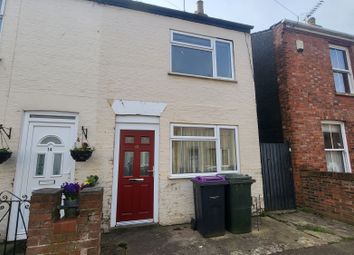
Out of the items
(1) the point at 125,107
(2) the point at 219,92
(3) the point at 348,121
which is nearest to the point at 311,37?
(3) the point at 348,121

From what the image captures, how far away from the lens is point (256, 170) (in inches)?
251

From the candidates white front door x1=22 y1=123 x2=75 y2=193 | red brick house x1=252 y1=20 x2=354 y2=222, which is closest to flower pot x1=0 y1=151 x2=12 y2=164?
white front door x1=22 y1=123 x2=75 y2=193

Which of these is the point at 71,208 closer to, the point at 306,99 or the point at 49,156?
the point at 49,156

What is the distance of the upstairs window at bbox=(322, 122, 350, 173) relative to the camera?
7.29 metres

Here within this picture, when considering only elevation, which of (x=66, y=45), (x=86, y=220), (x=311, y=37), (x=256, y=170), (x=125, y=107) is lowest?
(x=86, y=220)

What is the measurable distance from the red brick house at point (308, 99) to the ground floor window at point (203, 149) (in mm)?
2198

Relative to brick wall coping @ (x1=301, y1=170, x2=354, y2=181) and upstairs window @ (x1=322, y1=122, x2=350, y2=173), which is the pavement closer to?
brick wall coping @ (x1=301, y1=170, x2=354, y2=181)

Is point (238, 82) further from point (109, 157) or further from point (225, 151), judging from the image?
point (109, 157)

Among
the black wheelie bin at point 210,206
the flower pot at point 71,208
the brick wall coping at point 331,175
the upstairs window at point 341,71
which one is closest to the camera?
the flower pot at point 71,208

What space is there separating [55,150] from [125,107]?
1900mm

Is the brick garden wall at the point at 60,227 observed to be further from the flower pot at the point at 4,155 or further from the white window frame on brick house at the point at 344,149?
the white window frame on brick house at the point at 344,149

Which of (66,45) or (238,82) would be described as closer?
(66,45)

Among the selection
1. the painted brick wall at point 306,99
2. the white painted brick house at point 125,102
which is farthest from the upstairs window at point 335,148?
the white painted brick house at point 125,102

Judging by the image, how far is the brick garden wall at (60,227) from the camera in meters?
2.89
